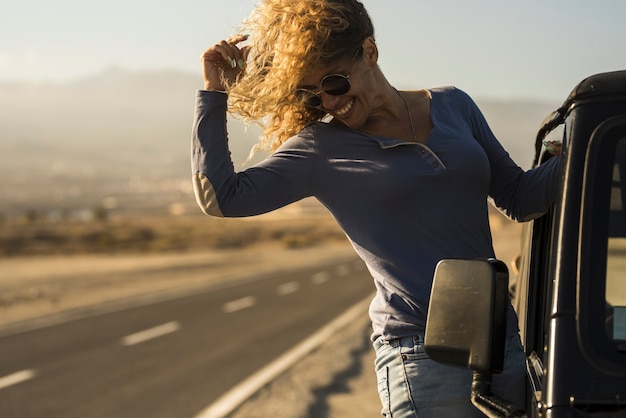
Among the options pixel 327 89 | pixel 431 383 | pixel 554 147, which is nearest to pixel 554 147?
pixel 554 147

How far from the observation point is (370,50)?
298cm

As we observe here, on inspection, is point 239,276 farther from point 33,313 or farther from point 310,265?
point 33,313

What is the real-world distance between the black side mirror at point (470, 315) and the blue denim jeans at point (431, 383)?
0.35 m

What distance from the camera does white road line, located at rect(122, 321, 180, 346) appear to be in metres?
16.1

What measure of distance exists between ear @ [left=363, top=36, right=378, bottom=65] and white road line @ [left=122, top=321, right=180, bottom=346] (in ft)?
43.7

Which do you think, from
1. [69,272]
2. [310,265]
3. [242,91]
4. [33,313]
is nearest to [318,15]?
[242,91]

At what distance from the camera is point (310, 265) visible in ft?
137

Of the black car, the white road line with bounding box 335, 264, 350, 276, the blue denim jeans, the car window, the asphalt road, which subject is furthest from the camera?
the white road line with bounding box 335, 264, 350, 276

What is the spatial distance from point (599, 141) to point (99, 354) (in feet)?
42.8

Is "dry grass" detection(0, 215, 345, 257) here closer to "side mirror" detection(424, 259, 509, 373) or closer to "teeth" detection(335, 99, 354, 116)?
"teeth" detection(335, 99, 354, 116)

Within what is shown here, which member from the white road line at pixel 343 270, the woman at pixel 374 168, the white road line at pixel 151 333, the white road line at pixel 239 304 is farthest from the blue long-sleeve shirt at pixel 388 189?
the white road line at pixel 343 270

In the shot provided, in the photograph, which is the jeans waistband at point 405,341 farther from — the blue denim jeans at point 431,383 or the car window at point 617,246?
the car window at point 617,246

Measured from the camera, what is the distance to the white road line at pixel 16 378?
39.8ft

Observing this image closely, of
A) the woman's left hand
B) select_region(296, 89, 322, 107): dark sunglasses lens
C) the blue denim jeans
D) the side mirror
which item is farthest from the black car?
select_region(296, 89, 322, 107): dark sunglasses lens
